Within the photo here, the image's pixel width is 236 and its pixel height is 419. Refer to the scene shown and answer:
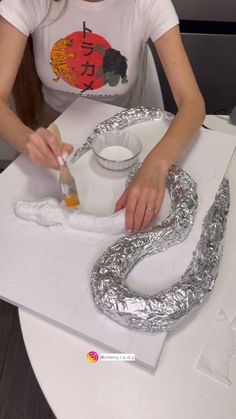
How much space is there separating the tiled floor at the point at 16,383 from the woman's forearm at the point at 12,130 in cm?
67

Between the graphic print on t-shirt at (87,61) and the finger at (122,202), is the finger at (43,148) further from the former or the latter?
the graphic print on t-shirt at (87,61)

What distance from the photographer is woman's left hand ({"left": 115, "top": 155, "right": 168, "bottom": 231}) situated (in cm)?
65

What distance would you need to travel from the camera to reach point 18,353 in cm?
112

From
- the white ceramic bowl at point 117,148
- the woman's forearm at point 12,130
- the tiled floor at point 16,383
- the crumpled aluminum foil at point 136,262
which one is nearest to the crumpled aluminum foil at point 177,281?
the crumpled aluminum foil at point 136,262

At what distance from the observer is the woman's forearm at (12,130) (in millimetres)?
742

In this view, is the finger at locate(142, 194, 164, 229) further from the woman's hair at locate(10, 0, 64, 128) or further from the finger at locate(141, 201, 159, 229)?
the woman's hair at locate(10, 0, 64, 128)

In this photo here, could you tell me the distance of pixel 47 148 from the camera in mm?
657

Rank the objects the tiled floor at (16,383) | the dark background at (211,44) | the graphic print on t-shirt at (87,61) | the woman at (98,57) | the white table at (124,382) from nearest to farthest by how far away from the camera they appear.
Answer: the white table at (124,382)
the woman at (98,57)
the graphic print on t-shirt at (87,61)
the tiled floor at (16,383)
the dark background at (211,44)

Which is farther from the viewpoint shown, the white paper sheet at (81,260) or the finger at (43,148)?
the finger at (43,148)

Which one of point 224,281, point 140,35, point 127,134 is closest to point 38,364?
point 224,281

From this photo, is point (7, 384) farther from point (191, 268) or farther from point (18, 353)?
point (191, 268)

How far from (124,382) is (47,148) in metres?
0.41

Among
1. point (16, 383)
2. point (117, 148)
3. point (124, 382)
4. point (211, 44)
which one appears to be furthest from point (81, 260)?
point (211, 44)

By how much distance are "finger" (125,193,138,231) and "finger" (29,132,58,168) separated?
15cm
